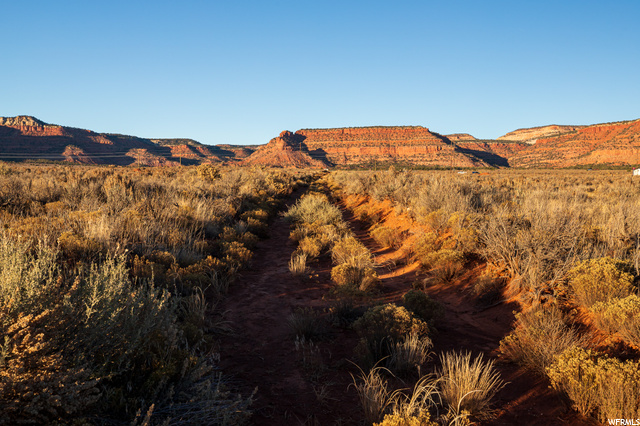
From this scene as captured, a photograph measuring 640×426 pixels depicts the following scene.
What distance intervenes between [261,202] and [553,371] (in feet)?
46.3

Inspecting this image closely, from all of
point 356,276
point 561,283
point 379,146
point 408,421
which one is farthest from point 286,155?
point 408,421

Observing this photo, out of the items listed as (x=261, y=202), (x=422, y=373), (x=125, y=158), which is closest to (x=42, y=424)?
(x=422, y=373)

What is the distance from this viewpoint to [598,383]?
270 centimetres

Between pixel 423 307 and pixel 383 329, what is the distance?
0.99 metres

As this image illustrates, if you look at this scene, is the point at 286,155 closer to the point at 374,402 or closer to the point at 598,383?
the point at 374,402

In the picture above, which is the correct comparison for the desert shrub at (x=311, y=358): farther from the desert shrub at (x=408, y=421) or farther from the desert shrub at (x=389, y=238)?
the desert shrub at (x=389, y=238)

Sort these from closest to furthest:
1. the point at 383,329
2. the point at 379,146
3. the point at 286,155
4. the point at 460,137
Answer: the point at 383,329 < the point at 286,155 < the point at 379,146 < the point at 460,137

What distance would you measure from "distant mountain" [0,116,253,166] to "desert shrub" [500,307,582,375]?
93.2 m

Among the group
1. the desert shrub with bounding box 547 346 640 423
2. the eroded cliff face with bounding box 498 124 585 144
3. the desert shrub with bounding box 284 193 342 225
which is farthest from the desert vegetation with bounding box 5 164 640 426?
the eroded cliff face with bounding box 498 124 585 144

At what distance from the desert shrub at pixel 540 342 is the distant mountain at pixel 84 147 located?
93183 millimetres

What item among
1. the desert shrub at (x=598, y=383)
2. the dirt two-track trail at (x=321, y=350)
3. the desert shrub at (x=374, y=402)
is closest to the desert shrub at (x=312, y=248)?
the dirt two-track trail at (x=321, y=350)

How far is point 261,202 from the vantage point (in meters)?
16.1

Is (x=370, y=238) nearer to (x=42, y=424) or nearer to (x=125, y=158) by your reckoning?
(x=42, y=424)

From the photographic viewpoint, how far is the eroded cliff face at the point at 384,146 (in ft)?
329
